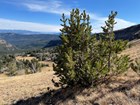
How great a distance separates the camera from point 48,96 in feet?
66.1

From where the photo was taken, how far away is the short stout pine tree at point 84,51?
17.8 meters

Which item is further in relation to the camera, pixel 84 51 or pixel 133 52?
pixel 133 52

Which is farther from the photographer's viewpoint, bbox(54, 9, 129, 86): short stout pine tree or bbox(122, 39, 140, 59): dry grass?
bbox(122, 39, 140, 59): dry grass

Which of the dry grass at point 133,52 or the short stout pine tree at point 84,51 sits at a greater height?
the short stout pine tree at point 84,51

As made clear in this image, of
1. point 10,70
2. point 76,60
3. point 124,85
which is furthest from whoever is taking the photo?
point 10,70

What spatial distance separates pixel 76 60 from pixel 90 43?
5.11 ft

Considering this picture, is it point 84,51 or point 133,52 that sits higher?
point 84,51

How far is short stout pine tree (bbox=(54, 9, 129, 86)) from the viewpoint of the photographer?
17750mm

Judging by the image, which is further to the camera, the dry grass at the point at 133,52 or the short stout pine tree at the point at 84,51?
the dry grass at the point at 133,52

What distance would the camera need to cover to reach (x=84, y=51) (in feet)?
61.1

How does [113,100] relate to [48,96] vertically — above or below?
above

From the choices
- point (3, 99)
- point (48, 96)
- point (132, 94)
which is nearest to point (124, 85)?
point (132, 94)

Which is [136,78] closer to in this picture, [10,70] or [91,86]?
[91,86]

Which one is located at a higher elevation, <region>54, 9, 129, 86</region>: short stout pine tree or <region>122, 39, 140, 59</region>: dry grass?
<region>54, 9, 129, 86</region>: short stout pine tree
